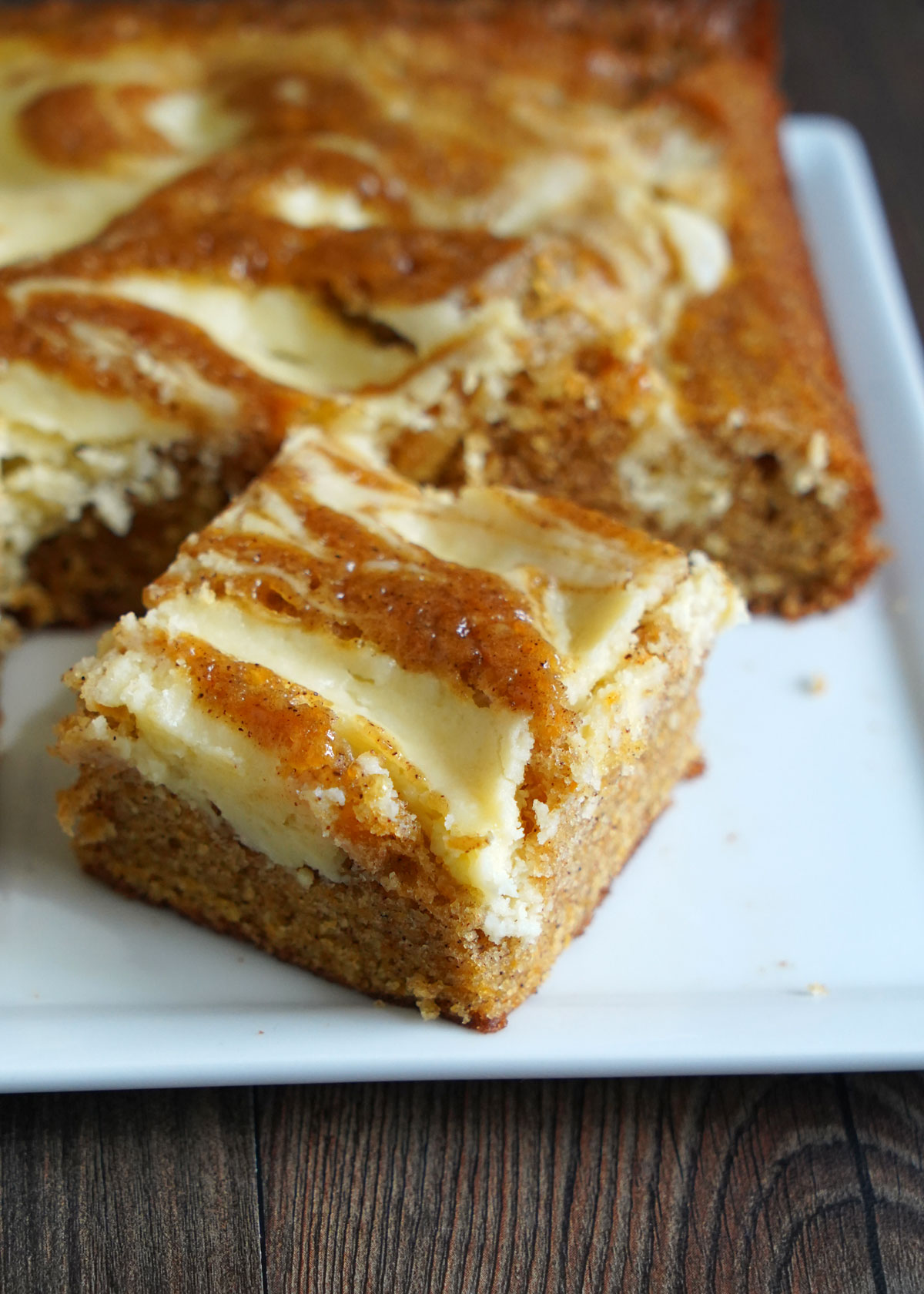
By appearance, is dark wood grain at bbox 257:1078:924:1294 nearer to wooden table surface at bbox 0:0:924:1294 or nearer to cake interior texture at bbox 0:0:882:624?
wooden table surface at bbox 0:0:924:1294

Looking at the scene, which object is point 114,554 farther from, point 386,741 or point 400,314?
point 386,741

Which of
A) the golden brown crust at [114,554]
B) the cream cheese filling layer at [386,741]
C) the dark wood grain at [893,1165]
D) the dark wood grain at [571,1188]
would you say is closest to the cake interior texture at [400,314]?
the golden brown crust at [114,554]

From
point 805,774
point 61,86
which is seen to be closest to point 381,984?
point 805,774

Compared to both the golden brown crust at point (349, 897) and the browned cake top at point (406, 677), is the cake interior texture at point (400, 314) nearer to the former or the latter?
the browned cake top at point (406, 677)

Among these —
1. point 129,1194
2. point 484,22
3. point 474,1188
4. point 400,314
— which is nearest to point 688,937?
point 474,1188

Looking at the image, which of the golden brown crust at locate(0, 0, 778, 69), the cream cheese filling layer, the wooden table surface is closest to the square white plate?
the wooden table surface
